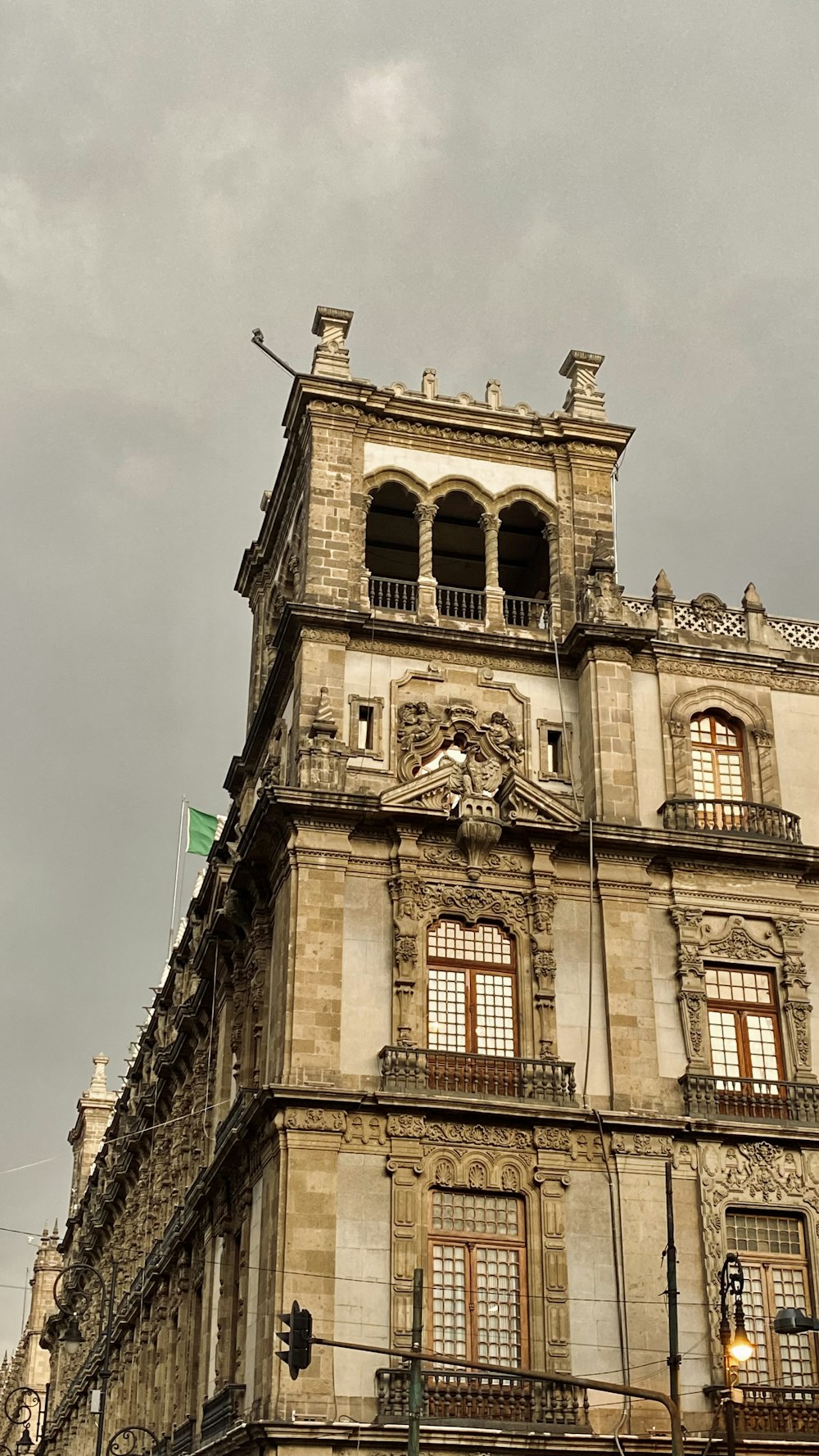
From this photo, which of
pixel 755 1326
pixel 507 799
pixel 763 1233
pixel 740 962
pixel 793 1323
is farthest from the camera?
pixel 740 962

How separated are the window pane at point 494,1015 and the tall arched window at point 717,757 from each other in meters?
6.82

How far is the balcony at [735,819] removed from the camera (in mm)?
38250

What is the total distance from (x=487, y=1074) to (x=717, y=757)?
988 cm

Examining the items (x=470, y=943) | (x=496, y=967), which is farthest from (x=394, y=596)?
(x=496, y=967)

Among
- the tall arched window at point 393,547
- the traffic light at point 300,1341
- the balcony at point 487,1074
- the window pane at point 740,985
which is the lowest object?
the traffic light at point 300,1341

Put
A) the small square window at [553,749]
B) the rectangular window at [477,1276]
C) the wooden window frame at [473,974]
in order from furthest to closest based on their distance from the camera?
1. the small square window at [553,749]
2. the wooden window frame at [473,974]
3. the rectangular window at [477,1276]

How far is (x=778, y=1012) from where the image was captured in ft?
122

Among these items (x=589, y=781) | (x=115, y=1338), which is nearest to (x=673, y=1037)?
(x=589, y=781)

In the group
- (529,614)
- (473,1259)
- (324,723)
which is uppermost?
(529,614)

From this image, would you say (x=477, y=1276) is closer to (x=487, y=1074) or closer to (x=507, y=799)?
(x=487, y=1074)

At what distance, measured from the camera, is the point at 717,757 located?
131 ft

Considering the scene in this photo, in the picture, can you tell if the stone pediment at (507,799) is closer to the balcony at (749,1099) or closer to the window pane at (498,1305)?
the balcony at (749,1099)

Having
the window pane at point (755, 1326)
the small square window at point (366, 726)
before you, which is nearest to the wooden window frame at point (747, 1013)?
the window pane at point (755, 1326)

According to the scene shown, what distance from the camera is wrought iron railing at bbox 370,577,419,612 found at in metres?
40.2
